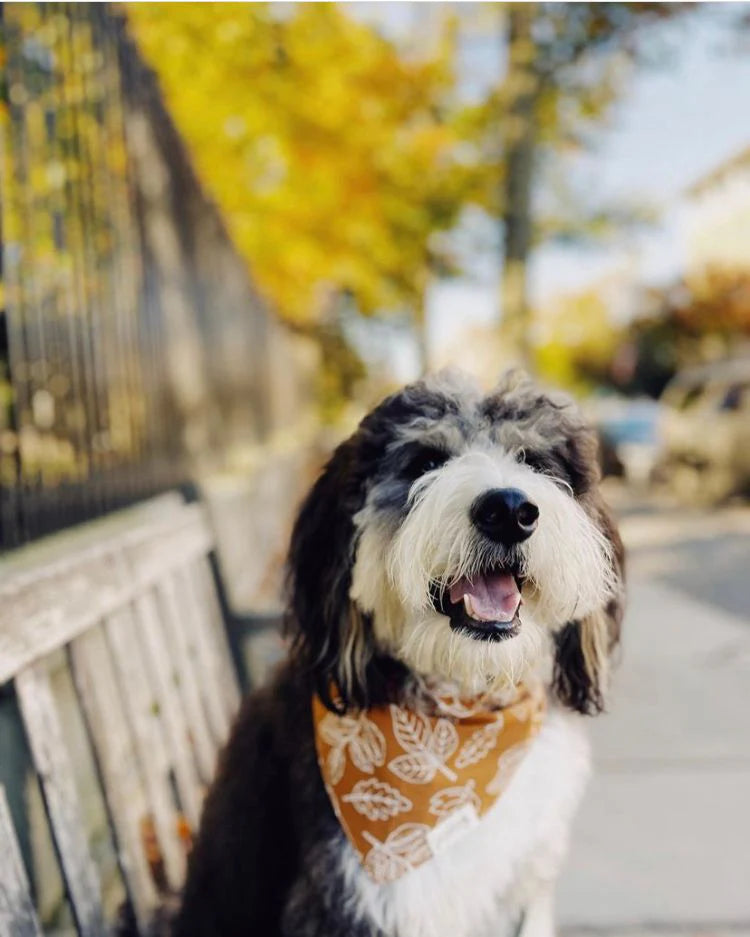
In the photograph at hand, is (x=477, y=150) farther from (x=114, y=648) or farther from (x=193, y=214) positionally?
(x=114, y=648)

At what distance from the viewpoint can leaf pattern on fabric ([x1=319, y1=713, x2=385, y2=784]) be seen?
231 cm

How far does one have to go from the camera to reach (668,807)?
12.1 ft

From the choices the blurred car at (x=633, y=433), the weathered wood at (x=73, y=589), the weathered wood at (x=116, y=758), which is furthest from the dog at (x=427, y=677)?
the blurred car at (x=633, y=433)

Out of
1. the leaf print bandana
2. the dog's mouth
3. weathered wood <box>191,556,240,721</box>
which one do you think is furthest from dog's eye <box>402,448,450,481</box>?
weathered wood <box>191,556,240,721</box>

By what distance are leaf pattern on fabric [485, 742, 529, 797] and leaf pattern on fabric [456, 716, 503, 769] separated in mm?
39

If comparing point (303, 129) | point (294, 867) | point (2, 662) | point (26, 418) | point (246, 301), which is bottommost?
point (294, 867)

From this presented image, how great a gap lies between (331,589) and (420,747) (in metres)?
0.42

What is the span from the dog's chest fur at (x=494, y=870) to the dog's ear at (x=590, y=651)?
129mm

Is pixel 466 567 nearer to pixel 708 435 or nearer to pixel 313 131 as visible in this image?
pixel 313 131

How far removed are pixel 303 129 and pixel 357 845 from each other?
9678 mm

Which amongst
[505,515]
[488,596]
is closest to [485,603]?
[488,596]

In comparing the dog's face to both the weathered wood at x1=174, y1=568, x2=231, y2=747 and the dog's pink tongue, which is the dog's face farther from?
the weathered wood at x1=174, y1=568, x2=231, y2=747

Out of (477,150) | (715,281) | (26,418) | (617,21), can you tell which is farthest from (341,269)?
(715,281)

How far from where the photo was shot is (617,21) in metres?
9.29
